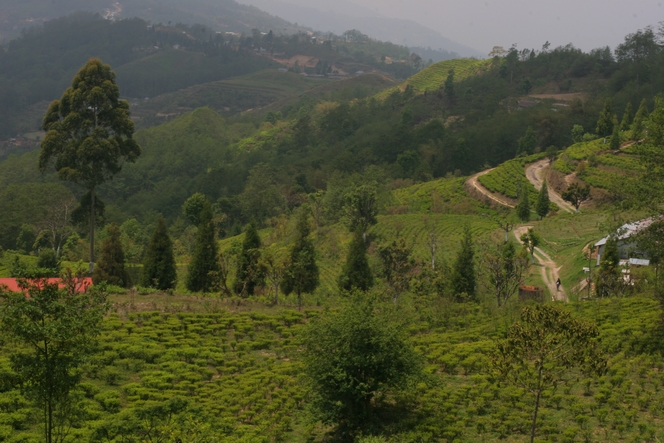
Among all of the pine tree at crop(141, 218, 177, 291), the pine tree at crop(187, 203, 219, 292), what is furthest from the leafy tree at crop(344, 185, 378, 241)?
the pine tree at crop(141, 218, 177, 291)

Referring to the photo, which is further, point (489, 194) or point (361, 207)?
point (489, 194)

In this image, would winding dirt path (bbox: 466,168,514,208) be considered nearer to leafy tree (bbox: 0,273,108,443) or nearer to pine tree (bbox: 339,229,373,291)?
pine tree (bbox: 339,229,373,291)

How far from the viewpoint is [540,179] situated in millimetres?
58438

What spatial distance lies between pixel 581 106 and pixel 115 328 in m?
68.3

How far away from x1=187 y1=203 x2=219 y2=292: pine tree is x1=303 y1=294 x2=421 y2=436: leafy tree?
13609 millimetres

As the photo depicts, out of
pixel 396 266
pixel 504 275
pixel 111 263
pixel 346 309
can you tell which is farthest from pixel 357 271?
pixel 346 309

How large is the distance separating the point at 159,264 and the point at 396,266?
10341 mm

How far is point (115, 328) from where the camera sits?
21750 millimetres

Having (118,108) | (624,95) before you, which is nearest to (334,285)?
(118,108)

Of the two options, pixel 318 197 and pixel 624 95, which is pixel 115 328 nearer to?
pixel 318 197

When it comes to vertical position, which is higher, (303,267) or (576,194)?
(576,194)

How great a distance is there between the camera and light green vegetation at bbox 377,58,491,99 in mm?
121750

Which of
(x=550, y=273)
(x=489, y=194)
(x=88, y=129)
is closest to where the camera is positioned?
(x=88, y=129)

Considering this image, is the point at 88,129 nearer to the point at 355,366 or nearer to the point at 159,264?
the point at 159,264
